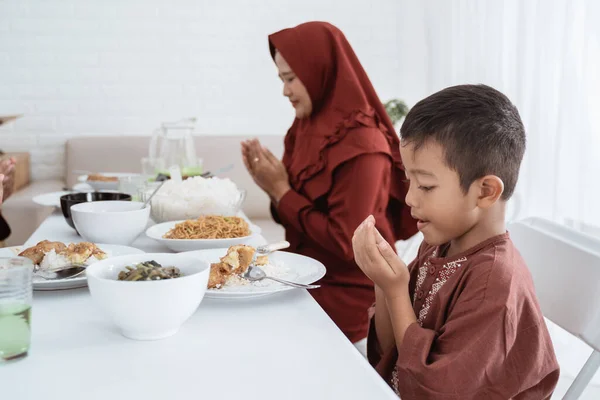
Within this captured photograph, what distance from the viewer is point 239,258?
1174mm

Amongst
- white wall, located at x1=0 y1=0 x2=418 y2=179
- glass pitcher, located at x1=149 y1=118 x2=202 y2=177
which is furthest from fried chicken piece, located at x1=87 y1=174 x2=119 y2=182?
white wall, located at x1=0 y1=0 x2=418 y2=179

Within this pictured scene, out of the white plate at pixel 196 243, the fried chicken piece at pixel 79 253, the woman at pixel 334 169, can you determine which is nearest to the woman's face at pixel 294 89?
the woman at pixel 334 169

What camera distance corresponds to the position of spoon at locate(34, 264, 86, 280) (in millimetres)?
1127

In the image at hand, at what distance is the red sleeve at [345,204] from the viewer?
1.88 metres

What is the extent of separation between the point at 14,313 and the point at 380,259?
559 mm

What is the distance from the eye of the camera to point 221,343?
93 centimetres

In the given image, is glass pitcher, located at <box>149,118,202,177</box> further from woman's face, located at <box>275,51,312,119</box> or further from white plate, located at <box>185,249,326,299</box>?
white plate, located at <box>185,249,326,299</box>

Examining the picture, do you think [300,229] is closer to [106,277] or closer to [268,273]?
[268,273]

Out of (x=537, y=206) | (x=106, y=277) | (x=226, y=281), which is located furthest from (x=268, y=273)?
(x=537, y=206)

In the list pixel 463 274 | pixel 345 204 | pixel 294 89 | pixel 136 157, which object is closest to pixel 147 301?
pixel 463 274

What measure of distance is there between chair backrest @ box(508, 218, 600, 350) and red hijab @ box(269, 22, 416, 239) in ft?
2.05

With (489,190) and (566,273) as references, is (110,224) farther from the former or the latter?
(566,273)

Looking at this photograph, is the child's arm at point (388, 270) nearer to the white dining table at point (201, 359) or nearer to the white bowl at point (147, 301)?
the white dining table at point (201, 359)

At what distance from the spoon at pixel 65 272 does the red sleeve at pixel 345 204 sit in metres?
0.88
